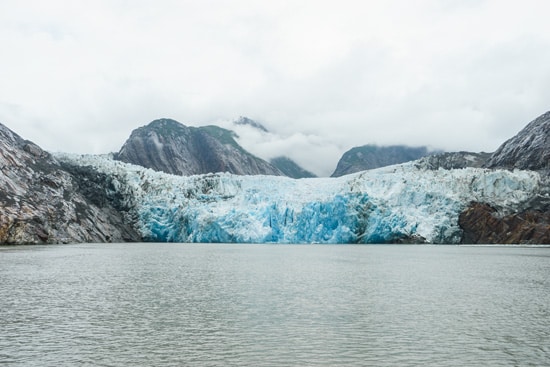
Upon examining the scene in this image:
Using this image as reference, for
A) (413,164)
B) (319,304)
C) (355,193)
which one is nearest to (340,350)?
(319,304)

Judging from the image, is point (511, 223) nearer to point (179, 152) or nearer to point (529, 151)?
point (529, 151)

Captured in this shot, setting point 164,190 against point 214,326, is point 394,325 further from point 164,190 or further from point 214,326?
point 164,190

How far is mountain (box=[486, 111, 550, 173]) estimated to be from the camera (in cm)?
7894

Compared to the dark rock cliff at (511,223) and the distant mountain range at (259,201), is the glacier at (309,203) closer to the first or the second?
the distant mountain range at (259,201)

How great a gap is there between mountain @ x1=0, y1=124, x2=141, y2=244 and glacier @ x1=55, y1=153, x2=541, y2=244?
337cm

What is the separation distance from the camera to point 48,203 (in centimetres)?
6331

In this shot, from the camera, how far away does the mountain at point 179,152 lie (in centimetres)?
15975

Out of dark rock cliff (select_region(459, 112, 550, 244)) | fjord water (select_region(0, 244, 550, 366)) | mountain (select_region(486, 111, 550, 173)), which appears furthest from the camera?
mountain (select_region(486, 111, 550, 173))

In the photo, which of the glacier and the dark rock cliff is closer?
the dark rock cliff

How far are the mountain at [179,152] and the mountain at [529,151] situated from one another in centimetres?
10260

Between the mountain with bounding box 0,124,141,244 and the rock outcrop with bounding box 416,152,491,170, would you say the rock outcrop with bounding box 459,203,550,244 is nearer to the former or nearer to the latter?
the rock outcrop with bounding box 416,152,491,170

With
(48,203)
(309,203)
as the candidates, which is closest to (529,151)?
(309,203)

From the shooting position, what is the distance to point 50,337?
13133 millimetres

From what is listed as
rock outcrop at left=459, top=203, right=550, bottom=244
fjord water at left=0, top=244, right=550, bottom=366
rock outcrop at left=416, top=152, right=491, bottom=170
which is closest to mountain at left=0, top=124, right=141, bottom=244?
fjord water at left=0, top=244, right=550, bottom=366
